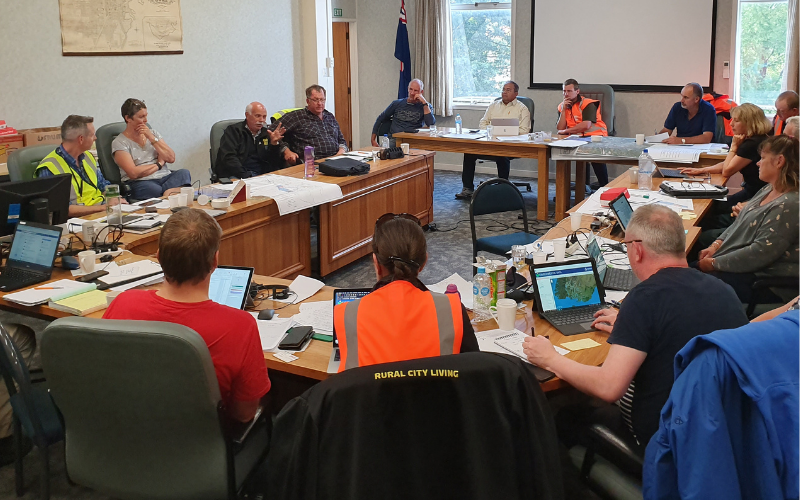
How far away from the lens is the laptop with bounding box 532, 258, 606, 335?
111 inches

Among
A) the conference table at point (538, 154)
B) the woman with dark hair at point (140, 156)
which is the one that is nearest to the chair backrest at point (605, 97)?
the conference table at point (538, 154)

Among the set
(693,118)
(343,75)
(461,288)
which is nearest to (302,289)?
(461,288)

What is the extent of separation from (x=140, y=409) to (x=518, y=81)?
7899 mm

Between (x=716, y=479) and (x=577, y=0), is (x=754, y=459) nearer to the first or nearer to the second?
(x=716, y=479)

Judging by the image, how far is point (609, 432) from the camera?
211cm

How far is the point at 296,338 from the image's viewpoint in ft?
8.54

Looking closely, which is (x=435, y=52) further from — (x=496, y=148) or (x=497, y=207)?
(x=497, y=207)

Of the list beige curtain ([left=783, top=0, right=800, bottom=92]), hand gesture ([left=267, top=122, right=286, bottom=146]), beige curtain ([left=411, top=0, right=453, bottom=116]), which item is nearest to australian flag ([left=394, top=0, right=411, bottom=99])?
beige curtain ([left=411, top=0, right=453, bottom=116])

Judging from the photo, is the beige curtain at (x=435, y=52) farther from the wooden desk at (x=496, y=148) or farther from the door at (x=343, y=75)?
the wooden desk at (x=496, y=148)

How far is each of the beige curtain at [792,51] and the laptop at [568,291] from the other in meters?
5.79

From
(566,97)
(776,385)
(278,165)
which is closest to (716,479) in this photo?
(776,385)

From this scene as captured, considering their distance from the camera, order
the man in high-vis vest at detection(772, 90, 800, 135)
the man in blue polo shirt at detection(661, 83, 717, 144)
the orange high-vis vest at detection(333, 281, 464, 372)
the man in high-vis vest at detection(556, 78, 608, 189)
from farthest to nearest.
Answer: the man in high-vis vest at detection(556, 78, 608, 189) → the man in blue polo shirt at detection(661, 83, 717, 144) → the man in high-vis vest at detection(772, 90, 800, 135) → the orange high-vis vest at detection(333, 281, 464, 372)

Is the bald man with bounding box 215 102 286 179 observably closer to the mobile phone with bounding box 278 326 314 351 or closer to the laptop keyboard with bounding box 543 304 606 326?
the mobile phone with bounding box 278 326 314 351

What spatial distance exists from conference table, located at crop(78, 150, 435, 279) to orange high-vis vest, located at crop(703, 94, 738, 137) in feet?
9.61
